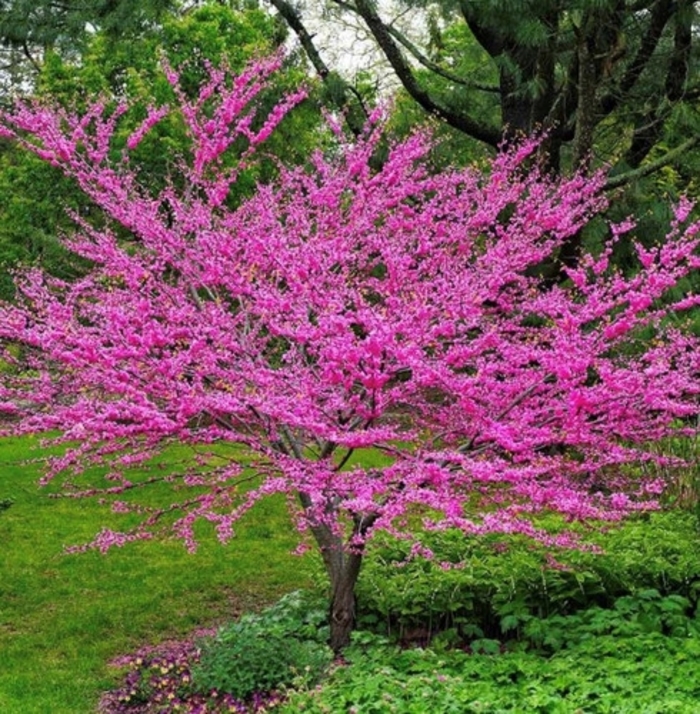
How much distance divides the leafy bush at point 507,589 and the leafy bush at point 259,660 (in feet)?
1.50

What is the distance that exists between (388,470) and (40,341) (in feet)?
5.42

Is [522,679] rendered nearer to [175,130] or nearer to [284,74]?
[284,74]

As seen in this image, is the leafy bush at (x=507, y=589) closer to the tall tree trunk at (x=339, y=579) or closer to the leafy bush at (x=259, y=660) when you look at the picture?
the tall tree trunk at (x=339, y=579)

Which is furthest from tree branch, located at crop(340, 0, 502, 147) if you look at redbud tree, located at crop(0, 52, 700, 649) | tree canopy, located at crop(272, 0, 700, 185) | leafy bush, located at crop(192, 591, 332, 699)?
leafy bush, located at crop(192, 591, 332, 699)

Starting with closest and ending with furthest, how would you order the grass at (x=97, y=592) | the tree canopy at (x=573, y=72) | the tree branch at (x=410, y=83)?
1. the grass at (x=97, y=592)
2. the tree canopy at (x=573, y=72)
3. the tree branch at (x=410, y=83)

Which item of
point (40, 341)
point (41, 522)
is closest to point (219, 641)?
point (40, 341)

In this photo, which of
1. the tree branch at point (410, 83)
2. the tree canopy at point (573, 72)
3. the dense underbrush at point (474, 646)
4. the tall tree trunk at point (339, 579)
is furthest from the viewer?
the tree branch at point (410, 83)

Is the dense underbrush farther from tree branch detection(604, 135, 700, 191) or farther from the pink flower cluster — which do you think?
tree branch detection(604, 135, 700, 191)

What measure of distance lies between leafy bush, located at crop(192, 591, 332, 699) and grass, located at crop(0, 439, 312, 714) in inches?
25.3

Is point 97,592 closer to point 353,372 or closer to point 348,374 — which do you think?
point 348,374

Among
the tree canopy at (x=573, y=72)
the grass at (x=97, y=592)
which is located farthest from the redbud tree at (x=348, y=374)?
the tree canopy at (x=573, y=72)

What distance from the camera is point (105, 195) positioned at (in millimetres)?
5410

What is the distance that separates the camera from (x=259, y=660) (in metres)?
4.65

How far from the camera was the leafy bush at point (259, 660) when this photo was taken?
15.0 feet
